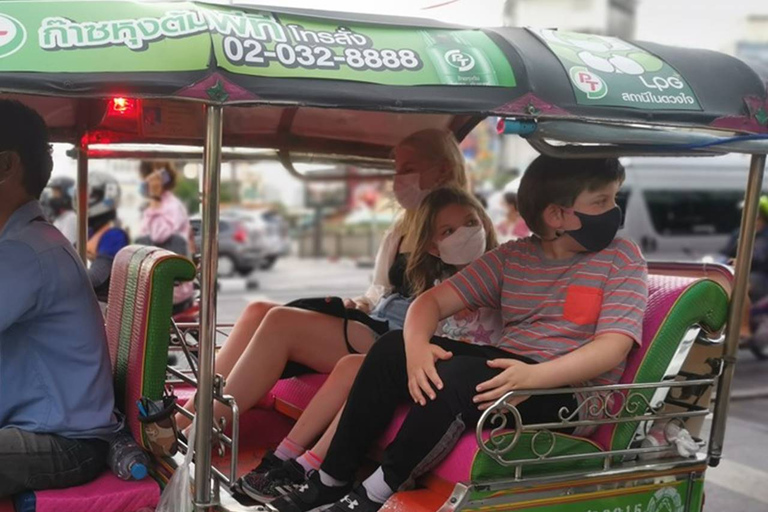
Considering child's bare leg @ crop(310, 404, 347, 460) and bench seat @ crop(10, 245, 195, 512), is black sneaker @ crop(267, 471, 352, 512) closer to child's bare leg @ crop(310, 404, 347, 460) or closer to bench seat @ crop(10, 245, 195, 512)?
child's bare leg @ crop(310, 404, 347, 460)

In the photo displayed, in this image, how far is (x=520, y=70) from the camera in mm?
2787

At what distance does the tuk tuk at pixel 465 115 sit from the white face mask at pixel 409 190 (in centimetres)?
119

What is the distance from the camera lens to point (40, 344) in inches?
113

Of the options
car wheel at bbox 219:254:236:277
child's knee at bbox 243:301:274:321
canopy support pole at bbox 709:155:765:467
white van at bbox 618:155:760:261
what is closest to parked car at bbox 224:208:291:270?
car wheel at bbox 219:254:236:277

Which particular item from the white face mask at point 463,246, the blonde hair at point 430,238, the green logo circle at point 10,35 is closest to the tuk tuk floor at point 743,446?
the blonde hair at point 430,238

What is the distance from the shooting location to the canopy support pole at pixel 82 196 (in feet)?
14.5

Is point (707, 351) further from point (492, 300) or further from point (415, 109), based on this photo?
point (415, 109)

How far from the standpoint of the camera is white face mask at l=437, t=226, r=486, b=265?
12.2 feet

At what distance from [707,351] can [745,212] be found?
23.0 inches

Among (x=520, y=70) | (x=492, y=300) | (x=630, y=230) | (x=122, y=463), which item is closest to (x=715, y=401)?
(x=492, y=300)

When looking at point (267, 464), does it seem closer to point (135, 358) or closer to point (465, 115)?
point (135, 358)

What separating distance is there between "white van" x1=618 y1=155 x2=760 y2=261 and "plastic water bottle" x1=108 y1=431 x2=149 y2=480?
9.76m

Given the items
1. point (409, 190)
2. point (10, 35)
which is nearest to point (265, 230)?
point (409, 190)

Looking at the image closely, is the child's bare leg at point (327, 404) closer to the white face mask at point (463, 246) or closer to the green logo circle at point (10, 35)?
the white face mask at point (463, 246)
